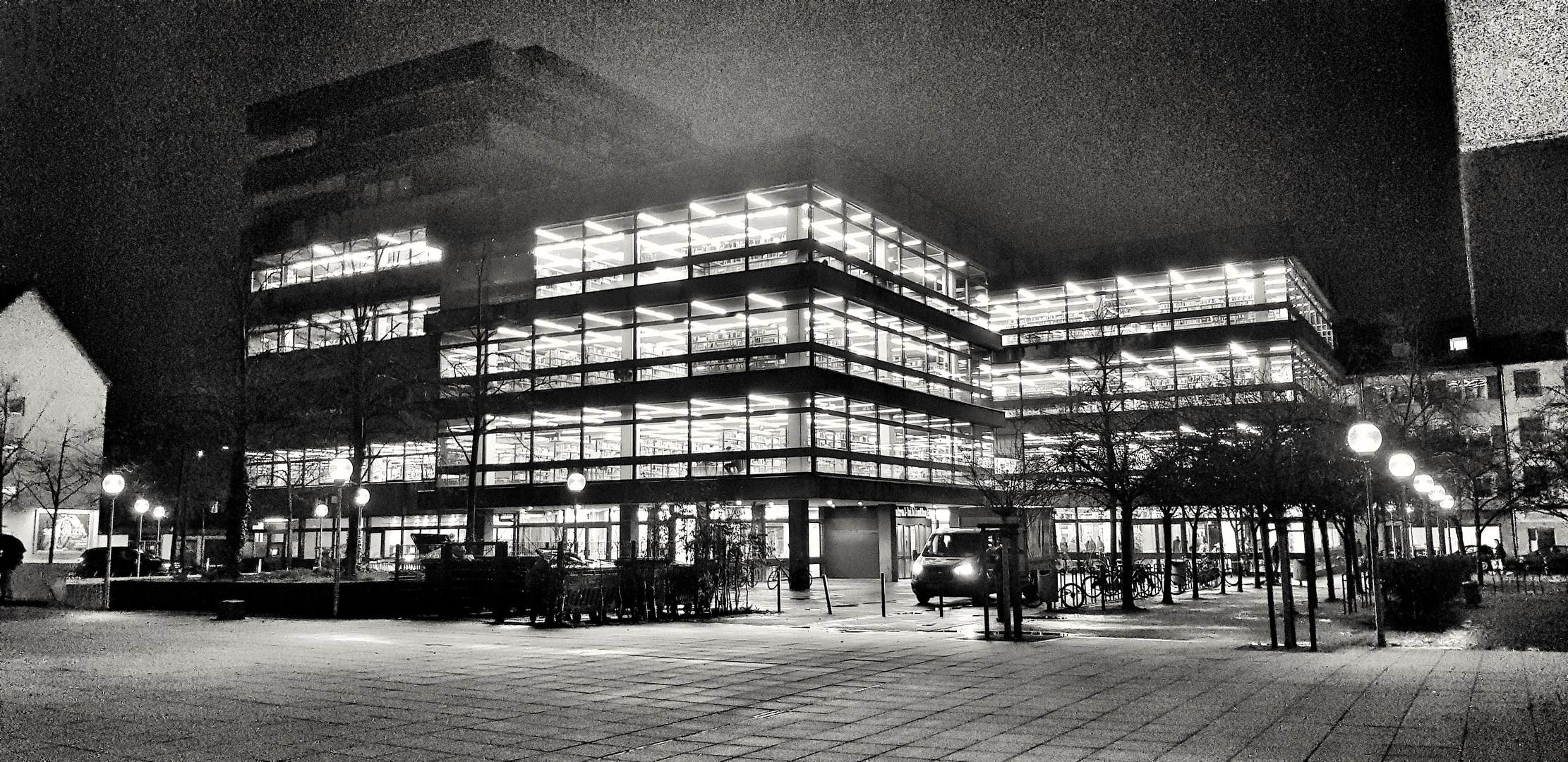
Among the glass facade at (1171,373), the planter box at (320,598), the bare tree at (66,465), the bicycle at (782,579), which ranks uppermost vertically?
the glass facade at (1171,373)

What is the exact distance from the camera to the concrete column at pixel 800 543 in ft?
146

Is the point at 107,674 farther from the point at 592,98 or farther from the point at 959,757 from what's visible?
the point at 592,98

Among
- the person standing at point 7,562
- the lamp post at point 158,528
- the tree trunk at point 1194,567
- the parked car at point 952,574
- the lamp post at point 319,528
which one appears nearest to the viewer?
the person standing at point 7,562

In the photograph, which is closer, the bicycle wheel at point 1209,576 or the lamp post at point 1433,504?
the lamp post at point 1433,504

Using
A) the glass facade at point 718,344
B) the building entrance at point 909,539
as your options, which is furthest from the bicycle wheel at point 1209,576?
the glass facade at point 718,344

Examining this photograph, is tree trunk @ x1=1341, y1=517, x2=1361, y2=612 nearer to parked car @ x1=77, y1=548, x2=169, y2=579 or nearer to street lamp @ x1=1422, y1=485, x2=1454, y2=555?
street lamp @ x1=1422, y1=485, x2=1454, y2=555

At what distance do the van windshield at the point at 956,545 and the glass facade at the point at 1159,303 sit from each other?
32.6 metres

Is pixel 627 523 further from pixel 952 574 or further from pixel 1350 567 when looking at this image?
pixel 1350 567

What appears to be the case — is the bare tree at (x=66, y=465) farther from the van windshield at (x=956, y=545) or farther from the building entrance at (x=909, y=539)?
the van windshield at (x=956, y=545)

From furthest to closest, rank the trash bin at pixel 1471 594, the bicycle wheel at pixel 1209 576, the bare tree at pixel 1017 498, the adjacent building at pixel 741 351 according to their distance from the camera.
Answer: the adjacent building at pixel 741 351 < the bicycle wheel at pixel 1209 576 < the trash bin at pixel 1471 594 < the bare tree at pixel 1017 498

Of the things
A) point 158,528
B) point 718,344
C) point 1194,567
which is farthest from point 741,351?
point 158,528

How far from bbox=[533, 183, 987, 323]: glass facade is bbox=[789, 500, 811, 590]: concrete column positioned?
409 inches

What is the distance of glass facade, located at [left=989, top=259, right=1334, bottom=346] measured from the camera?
59.0 m

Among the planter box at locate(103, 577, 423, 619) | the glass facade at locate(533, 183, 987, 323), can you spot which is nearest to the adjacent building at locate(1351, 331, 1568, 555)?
the planter box at locate(103, 577, 423, 619)
